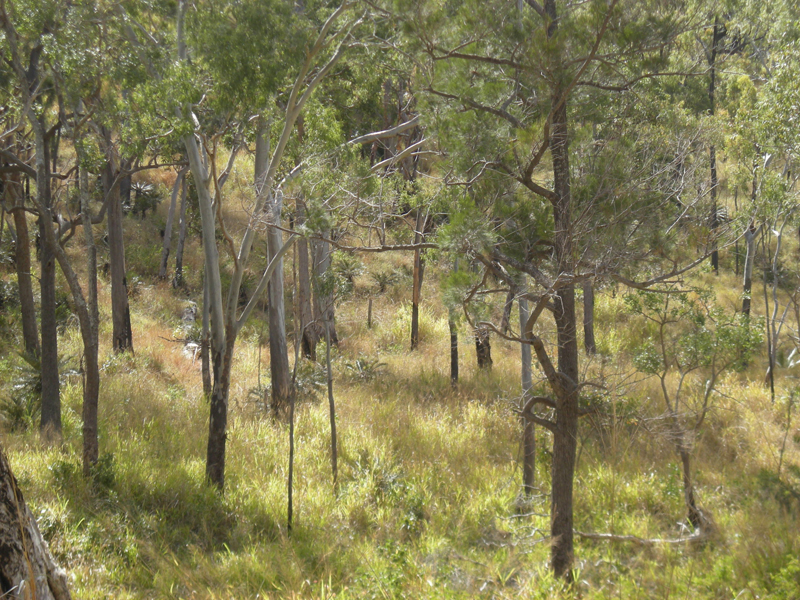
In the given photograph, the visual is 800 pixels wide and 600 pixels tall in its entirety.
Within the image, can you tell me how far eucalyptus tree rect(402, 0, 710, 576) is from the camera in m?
4.39

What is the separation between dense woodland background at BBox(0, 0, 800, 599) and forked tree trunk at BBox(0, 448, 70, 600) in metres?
0.02

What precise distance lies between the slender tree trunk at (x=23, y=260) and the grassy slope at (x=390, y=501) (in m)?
0.77

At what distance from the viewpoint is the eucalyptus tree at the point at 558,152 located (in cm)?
439

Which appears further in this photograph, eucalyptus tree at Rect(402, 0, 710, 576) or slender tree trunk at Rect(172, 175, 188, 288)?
slender tree trunk at Rect(172, 175, 188, 288)

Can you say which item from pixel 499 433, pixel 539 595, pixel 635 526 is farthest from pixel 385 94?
pixel 539 595

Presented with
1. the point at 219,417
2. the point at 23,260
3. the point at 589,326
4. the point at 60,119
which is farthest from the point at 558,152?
the point at 589,326

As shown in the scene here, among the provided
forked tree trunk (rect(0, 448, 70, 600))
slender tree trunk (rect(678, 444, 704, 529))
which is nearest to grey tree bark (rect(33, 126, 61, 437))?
forked tree trunk (rect(0, 448, 70, 600))

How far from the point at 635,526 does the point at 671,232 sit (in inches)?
137

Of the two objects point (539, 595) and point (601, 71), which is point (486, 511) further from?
point (601, 71)

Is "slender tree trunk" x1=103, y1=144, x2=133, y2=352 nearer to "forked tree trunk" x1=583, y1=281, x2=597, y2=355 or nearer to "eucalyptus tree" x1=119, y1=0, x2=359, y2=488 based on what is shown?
"eucalyptus tree" x1=119, y1=0, x2=359, y2=488

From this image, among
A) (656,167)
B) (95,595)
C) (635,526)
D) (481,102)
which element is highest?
(481,102)

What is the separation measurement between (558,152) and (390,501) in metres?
4.44

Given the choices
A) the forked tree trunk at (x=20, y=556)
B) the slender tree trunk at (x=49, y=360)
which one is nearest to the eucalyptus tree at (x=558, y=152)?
the forked tree trunk at (x=20, y=556)

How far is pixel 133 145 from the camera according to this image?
6309 mm
